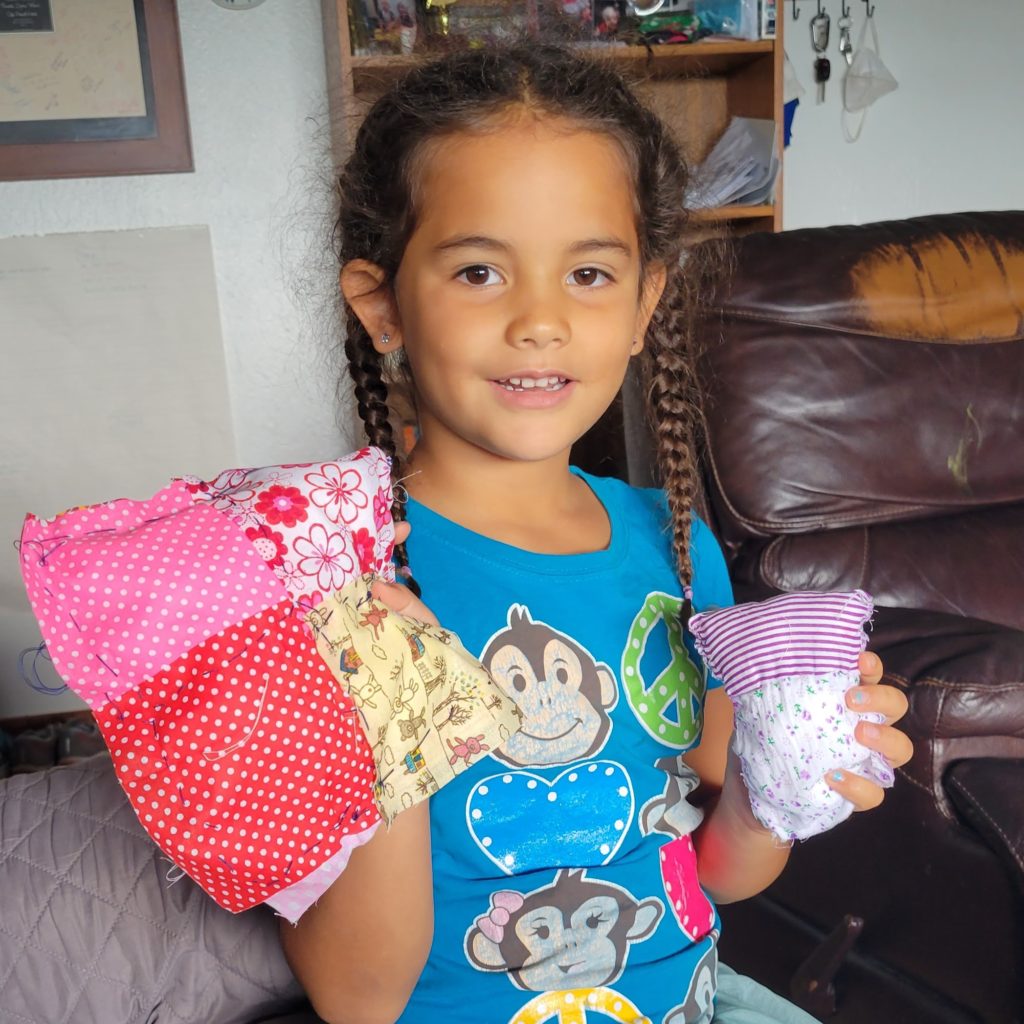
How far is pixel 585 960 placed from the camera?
0.88m

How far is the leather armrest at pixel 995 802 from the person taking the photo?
1.09 m

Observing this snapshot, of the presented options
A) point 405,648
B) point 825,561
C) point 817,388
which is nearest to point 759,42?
point 817,388

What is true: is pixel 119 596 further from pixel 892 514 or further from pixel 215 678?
pixel 892 514

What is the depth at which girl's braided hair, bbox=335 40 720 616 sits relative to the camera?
0.95 metres

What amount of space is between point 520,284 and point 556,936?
0.52 metres

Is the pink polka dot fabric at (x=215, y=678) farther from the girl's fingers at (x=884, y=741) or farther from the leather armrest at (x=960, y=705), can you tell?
the leather armrest at (x=960, y=705)

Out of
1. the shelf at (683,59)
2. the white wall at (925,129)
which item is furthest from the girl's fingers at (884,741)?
the white wall at (925,129)

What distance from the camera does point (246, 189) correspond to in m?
2.64

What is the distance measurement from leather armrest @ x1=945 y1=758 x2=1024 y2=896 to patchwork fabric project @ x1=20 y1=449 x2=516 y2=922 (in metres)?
0.70

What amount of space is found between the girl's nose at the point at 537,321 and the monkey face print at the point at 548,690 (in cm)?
23

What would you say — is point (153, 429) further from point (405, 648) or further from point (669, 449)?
point (405, 648)

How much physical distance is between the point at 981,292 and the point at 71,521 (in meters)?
1.53

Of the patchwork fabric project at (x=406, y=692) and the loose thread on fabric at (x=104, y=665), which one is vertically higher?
the loose thread on fabric at (x=104, y=665)

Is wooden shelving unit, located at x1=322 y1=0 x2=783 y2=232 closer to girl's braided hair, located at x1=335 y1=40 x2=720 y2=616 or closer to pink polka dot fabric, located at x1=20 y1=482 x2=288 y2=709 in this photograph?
girl's braided hair, located at x1=335 y1=40 x2=720 y2=616
